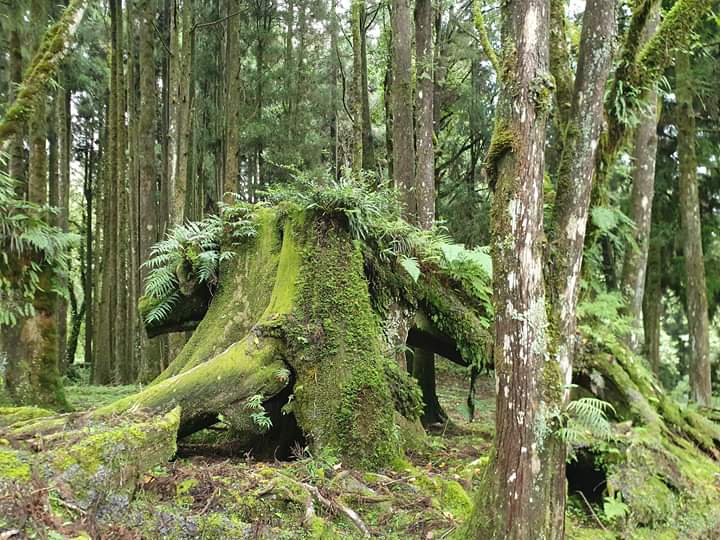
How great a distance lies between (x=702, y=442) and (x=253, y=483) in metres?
5.41

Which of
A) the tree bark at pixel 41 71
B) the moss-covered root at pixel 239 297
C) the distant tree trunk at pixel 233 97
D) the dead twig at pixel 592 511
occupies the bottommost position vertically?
the dead twig at pixel 592 511

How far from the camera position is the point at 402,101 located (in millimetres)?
9289

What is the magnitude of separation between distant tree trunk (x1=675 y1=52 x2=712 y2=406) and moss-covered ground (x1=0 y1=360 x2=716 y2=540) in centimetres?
854

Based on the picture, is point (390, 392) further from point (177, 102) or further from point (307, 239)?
point (177, 102)

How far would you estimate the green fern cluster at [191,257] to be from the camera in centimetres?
642

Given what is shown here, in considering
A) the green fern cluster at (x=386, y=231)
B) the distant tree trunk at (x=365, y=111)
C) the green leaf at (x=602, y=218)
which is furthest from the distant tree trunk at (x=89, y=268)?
the green leaf at (x=602, y=218)

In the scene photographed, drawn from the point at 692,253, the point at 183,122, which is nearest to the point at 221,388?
the point at 183,122

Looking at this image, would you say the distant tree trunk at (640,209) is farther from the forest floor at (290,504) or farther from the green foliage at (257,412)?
the green foliage at (257,412)

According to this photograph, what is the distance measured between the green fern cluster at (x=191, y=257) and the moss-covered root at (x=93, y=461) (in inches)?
116

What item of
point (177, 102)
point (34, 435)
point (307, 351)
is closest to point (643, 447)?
point (307, 351)

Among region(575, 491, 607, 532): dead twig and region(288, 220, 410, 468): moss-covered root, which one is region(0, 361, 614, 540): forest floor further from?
region(288, 220, 410, 468): moss-covered root

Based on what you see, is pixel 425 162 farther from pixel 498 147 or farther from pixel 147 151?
pixel 498 147

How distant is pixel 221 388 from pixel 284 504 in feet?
5.12

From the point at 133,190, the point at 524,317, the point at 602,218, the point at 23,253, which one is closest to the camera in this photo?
the point at 524,317
